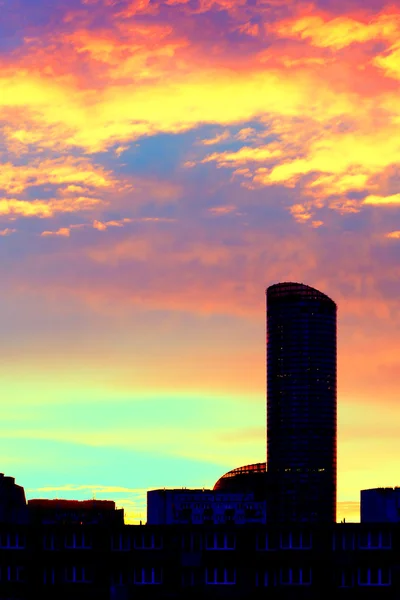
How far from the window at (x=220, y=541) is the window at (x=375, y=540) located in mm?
14681

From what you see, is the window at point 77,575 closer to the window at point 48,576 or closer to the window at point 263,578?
the window at point 48,576

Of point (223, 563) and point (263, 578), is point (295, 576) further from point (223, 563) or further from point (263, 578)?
point (223, 563)

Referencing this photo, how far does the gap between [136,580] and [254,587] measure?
44.6ft

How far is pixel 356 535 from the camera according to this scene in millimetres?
166625

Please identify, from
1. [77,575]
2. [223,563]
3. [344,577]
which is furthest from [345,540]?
[77,575]

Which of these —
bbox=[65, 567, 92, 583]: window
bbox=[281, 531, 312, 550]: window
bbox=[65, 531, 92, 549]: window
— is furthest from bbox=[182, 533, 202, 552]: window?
bbox=[65, 567, 92, 583]: window

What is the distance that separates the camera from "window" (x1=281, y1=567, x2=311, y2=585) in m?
166

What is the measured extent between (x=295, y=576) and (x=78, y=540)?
2556cm

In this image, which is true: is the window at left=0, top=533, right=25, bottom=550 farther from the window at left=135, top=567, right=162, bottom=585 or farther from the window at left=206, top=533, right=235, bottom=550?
the window at left=206, top=533, right=235, bottom=550

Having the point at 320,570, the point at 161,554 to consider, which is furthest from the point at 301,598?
the point at 161,554

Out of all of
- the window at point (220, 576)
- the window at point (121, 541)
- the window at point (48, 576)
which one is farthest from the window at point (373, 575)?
the window at point (48, 576)

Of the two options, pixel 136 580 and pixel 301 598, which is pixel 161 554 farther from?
pixel 301 598

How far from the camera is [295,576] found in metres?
167

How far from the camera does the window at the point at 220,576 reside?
549 feet
